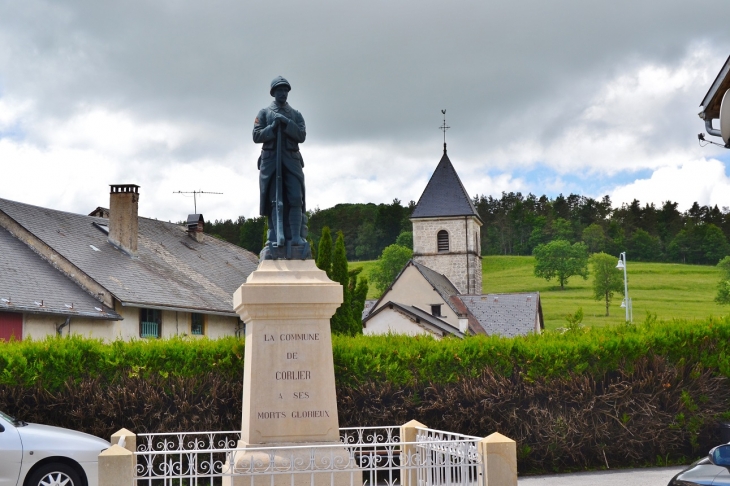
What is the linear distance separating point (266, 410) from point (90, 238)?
2726 centimetres

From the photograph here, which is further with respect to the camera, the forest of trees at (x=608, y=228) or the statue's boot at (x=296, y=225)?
the forest of trees at (x=608, y=228)

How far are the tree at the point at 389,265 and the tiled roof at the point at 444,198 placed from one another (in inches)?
981

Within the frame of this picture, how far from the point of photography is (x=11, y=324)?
84.5 feet

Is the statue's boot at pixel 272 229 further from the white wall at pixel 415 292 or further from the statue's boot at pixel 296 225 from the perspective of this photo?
the white wall at pixel 415 292

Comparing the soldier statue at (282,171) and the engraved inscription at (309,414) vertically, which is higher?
the soldier statue at (282,171)

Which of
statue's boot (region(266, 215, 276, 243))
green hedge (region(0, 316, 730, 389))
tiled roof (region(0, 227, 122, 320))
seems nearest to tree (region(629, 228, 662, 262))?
tiled roof (region(0, 227, 122, 320))

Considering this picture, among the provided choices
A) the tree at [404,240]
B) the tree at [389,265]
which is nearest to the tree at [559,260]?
the tree at [389,265]

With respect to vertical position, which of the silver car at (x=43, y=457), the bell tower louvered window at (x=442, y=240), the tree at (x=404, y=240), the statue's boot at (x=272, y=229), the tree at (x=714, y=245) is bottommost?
the silver car at (x=43, y=457)

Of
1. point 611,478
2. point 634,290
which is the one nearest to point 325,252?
point 611,478

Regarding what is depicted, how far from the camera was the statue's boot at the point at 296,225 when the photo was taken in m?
10.6

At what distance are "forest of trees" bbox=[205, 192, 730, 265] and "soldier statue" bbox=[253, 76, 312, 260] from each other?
102m

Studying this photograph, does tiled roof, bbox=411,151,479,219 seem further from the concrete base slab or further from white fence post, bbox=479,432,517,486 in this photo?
white fence post, bbox=479,432,517,486

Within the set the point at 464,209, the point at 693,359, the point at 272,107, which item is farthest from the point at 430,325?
the point at 272,107

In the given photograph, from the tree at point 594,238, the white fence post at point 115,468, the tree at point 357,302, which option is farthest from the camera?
the tree at point 594,238
